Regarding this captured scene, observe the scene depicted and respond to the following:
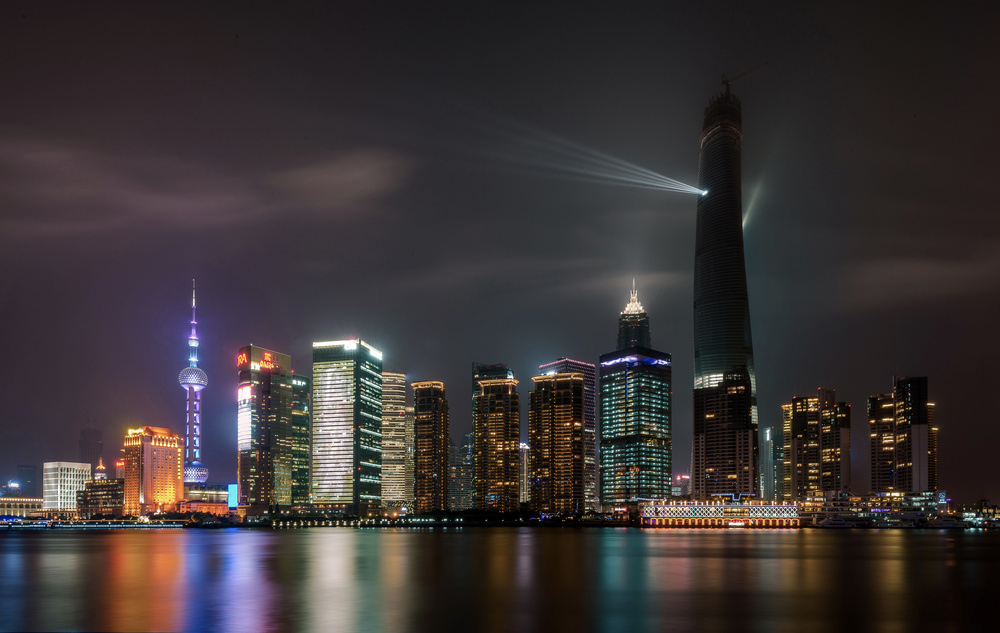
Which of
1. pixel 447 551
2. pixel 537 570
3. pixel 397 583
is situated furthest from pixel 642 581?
pixel 447 551

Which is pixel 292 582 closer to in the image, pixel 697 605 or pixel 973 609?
pixel 697 605

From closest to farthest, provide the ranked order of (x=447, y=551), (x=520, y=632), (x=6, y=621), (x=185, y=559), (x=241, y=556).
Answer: (x=520, y=632) < (x=6, y=621) < (x=185, y=559) < (x=241, y=556) < (x=447, y=551)

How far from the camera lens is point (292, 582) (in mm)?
72625

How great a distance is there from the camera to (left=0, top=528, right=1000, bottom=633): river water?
49781 millimetres

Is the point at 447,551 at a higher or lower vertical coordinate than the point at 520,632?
lower

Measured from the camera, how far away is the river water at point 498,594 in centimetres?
4978

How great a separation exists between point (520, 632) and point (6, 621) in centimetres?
2862

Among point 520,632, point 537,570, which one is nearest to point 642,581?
point 537,570

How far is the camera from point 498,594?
6338 cm

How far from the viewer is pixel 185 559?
106 meters

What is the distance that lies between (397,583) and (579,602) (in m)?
18.7

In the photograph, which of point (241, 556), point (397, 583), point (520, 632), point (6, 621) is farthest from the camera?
point (241, 556)

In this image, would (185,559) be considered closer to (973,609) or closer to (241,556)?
(241,556)

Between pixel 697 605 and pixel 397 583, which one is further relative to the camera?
pixel 397 583
